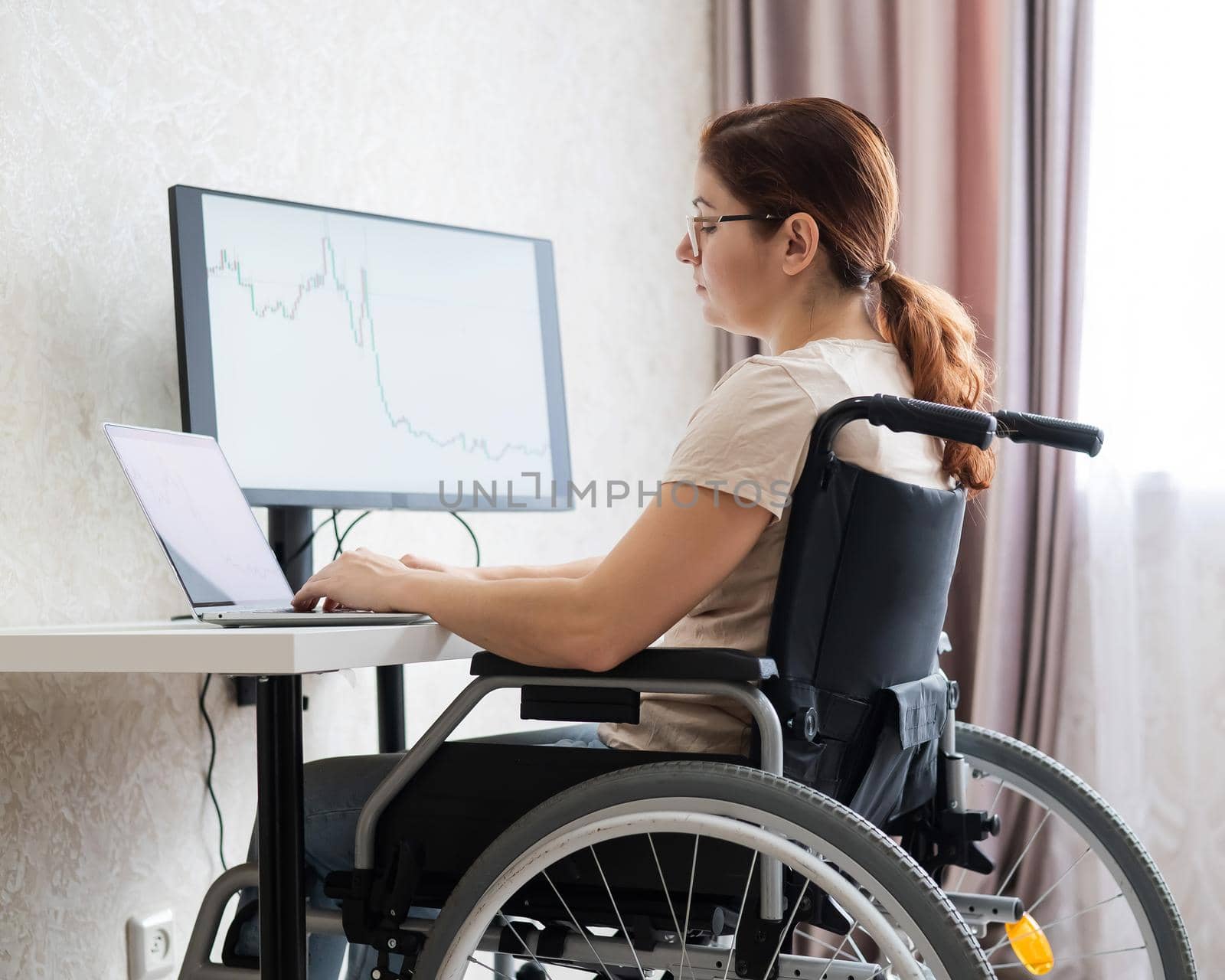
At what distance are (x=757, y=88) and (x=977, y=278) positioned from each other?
0.62 metres

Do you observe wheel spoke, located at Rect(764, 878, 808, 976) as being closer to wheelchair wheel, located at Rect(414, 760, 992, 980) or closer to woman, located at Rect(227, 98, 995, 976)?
wheelchair wheel, located at Rect(414, 760, 992, 980)

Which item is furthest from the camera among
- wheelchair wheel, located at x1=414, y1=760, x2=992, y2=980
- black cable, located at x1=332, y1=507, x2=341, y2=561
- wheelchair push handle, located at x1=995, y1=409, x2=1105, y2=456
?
black cable, located at x1=332, y1=507, x2=341, y2=561

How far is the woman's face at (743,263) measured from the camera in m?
1.17

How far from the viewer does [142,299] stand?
4.82 ft

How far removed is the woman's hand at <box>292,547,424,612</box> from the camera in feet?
3.52

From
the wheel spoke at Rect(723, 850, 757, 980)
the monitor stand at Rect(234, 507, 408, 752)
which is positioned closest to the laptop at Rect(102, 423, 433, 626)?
the monitor stand at Rect(234, 507, 408, 752)

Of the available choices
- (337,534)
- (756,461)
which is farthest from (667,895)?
(337,534)

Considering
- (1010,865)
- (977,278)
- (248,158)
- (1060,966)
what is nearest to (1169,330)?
(977,278)

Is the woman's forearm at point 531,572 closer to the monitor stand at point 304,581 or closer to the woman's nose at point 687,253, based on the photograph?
the monitor stand at point 304,581

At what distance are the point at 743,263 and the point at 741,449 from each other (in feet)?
1.00

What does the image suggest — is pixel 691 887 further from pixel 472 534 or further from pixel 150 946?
pixel 472 534

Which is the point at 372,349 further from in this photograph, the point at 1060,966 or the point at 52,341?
the point at 1060,966

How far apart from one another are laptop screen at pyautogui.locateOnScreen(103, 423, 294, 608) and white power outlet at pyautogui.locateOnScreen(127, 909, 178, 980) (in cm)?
48

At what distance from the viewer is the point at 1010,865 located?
6.70 ft
